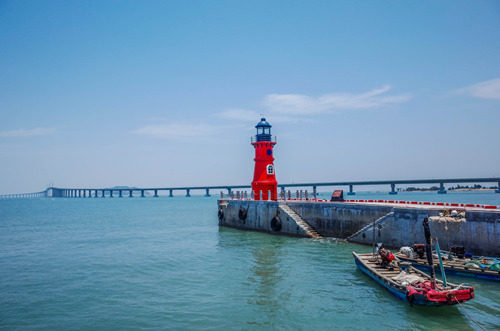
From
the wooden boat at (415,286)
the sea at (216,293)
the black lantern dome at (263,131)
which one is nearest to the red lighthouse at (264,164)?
the black lantern dome at (263,131)

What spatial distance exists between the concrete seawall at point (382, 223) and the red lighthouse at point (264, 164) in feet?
8.60

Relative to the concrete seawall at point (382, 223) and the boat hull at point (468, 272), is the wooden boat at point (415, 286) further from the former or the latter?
the concrete seawall at point (382, 223)

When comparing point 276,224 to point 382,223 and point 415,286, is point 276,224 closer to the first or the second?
point 382,223

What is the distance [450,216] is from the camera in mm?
23078

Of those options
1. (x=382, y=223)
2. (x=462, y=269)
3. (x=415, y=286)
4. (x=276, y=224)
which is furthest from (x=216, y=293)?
(x=276, y=224)

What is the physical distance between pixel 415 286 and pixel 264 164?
29.0 meters

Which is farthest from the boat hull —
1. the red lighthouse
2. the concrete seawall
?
the red lighthouse

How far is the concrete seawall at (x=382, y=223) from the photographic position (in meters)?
21.5

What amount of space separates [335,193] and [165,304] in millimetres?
22725

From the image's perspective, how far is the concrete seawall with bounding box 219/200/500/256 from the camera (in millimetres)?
21453

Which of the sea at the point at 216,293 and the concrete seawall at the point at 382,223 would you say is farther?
the concrete seawall at the point at 382,223

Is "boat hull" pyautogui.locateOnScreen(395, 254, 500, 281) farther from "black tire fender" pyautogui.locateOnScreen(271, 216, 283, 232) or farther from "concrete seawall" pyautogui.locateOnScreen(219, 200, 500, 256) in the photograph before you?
"black tire fender" pyautogui.locateOnScreen(271, 216, 283, 232)

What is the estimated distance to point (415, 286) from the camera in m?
15.6

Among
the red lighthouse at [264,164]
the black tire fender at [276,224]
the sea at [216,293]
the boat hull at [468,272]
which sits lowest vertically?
the sea at [216,293]
